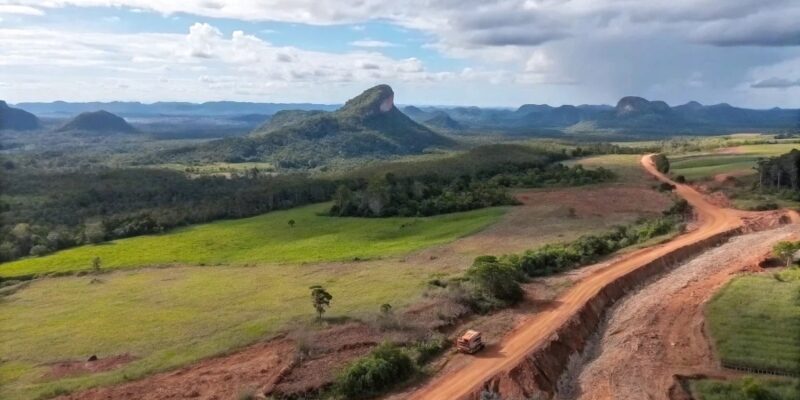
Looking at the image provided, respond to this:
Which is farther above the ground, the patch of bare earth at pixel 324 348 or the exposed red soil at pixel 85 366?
the patch of bare earth at pixel 324 348

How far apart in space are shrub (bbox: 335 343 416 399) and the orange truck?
3678 millimetres

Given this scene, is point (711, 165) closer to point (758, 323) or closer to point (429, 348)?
point (758, 323)

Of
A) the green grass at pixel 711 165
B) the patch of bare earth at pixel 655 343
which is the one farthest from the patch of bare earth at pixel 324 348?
the green grass at pixel 711 165

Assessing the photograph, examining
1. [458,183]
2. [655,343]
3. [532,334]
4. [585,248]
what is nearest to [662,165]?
[458,183]

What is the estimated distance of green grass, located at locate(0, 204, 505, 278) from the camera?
72812 mm

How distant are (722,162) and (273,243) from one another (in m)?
95.8

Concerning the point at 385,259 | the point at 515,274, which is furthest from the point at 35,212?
the point at 515,274

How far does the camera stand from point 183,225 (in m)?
101

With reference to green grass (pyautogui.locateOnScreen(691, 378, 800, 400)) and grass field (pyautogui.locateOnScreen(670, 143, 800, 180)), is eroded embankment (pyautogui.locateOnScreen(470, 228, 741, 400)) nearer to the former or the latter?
green grass (pyautogui.locateOnScreen(691, 378, 800, 400))

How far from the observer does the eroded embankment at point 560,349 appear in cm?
3145

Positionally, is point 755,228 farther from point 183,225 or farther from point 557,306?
point 183,225

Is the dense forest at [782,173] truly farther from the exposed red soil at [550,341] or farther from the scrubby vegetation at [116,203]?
the scrubby vegetation at [116,203]

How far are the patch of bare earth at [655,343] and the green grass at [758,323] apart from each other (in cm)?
106

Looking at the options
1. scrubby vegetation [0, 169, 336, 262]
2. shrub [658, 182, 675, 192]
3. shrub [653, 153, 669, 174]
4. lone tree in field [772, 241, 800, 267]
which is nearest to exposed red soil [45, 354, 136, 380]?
lone tree in field [772, 241, 800, 267]
